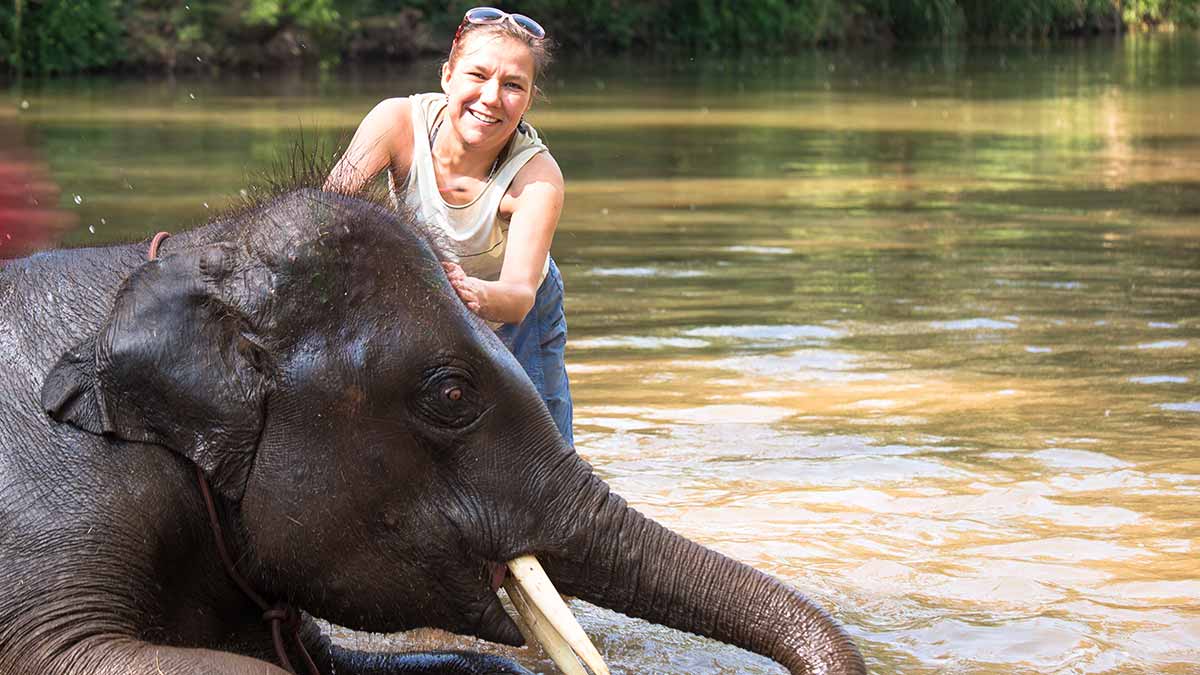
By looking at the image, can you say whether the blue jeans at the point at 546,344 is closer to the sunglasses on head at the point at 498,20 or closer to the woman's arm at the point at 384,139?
the woman's arm at the point at 384,139

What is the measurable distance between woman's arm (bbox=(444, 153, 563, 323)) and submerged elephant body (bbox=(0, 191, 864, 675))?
675 millimetres

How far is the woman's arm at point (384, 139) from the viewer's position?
5.30 meters

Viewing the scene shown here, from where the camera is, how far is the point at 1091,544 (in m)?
6.42

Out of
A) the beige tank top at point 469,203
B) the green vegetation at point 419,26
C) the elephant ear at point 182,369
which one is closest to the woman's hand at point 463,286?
the elephant ear at point 182,369

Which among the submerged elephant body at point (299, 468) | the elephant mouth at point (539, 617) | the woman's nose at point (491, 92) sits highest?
the woman's nose at point (491, 92)

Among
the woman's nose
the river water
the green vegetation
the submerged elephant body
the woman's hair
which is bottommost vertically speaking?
the green vegetation

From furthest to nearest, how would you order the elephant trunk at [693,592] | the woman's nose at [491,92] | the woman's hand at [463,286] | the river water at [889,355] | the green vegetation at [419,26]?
the green vegetation at [419,26], the river water at [889,355], the woman's nose at [491,92], the woman's hand at [463,286], the elephant trunk at [693,592]

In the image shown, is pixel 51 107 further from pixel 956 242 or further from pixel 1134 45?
pixel 1134 45

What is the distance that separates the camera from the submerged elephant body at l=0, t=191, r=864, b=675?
3.96 m

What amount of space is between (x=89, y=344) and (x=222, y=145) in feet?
55.8

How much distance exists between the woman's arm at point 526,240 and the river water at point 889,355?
1.02 metres

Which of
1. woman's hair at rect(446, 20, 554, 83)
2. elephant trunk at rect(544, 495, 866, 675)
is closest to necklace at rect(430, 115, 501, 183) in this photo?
woman's hair at rect(446, 20, 554, 83)

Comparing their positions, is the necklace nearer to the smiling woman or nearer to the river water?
the smiling woman

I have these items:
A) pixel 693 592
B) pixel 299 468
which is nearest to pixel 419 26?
pixel 299 468
